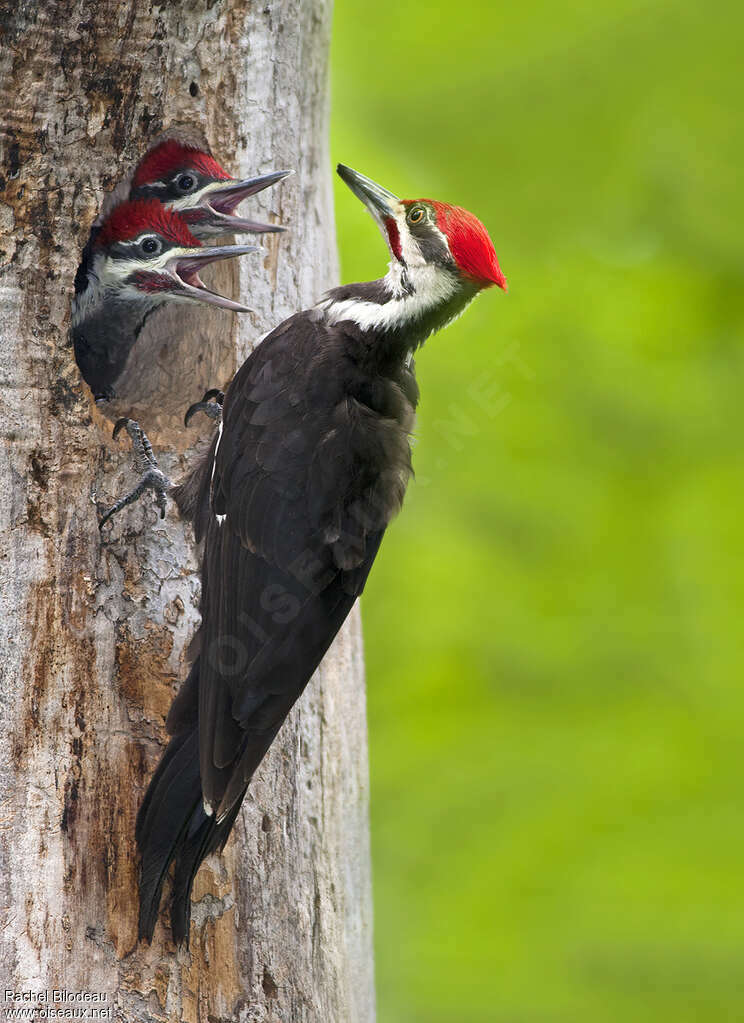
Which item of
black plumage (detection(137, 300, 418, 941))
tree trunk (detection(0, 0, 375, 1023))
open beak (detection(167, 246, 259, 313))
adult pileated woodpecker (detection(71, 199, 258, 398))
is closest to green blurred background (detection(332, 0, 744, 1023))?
adult pileated woodpecker (detection(71, 199, 258, 398))

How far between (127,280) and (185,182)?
12.5 inches

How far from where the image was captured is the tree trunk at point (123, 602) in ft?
6.75

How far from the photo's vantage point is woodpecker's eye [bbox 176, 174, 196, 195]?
99.7 inches

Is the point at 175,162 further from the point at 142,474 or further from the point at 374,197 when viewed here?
the point at 142,474

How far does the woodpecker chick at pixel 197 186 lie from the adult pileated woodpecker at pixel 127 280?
0.16 feet

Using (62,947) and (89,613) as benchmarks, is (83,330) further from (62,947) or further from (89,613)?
(62,947)

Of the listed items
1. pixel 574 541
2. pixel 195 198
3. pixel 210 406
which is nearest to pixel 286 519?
pixel 210 406

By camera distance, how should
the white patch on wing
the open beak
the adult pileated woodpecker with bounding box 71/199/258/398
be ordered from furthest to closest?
the adult pileated woodpecker with bounding box 71/199/258/398 < the open beak < the white patch on wing

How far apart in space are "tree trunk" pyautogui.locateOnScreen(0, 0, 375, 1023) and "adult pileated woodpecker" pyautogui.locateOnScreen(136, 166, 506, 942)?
0.30ft

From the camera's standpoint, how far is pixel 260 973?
2.16 metres

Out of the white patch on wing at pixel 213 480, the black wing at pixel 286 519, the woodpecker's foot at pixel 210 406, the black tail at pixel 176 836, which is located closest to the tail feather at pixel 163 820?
the black tail at pixel 176 836

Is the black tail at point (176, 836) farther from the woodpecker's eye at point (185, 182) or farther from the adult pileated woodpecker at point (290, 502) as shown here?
the woodpecker's eye at point (185, 182)

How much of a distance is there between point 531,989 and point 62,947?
275cm

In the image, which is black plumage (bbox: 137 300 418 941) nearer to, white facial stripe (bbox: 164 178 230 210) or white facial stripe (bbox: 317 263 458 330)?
white facial stripe (bbox: 317 263 458 330)
